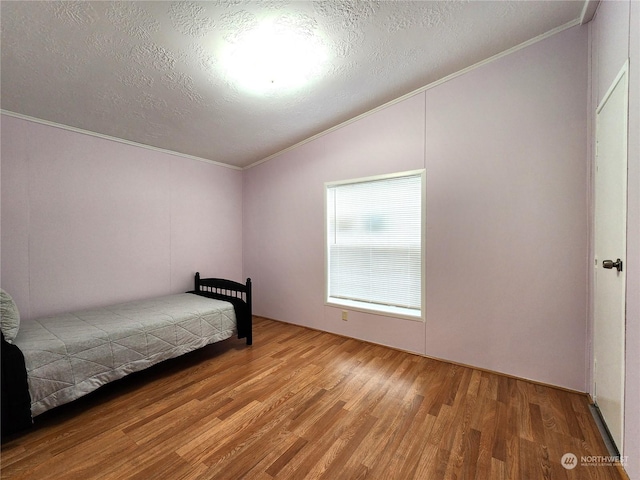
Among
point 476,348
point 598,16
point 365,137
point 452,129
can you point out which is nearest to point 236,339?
point 476,348

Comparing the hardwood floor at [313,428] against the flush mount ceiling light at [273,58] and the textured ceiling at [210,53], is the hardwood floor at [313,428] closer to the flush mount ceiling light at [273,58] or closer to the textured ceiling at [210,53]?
the textured ceiling at [210,53]

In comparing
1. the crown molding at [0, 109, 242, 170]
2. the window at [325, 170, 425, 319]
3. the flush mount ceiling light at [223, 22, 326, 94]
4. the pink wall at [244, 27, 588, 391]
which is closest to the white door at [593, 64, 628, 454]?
the pink wall at [244, 27, 588, 391]

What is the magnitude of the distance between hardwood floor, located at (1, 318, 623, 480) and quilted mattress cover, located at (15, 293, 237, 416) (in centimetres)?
22

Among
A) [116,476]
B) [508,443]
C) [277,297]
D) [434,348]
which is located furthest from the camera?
[277,297]

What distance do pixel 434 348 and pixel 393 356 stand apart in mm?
420

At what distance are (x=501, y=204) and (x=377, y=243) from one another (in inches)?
49.4

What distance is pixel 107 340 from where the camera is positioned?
1.97 metres

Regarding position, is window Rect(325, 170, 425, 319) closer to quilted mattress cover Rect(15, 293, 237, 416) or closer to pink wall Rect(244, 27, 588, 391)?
pink wall Rect(244, 27, 588, 391)

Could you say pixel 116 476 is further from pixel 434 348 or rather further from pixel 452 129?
pixel 452 129

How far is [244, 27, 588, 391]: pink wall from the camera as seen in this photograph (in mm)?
2074

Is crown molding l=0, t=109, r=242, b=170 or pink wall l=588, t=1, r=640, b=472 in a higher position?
crown molding l=0, t=109, r=242, b=170

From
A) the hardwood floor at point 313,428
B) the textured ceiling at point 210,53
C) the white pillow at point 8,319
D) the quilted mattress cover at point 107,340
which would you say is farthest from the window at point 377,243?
the white pillow at point 8,319

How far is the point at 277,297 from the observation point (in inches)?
152

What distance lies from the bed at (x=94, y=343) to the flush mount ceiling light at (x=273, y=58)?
2.10 meters
